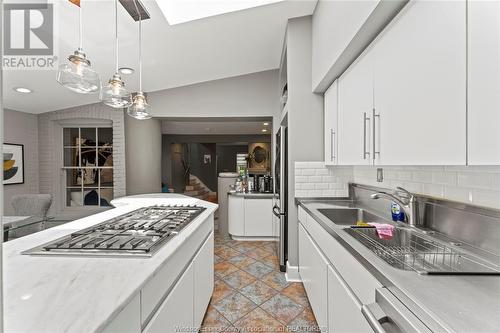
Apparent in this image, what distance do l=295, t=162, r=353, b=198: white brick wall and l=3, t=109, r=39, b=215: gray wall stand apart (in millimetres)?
4226

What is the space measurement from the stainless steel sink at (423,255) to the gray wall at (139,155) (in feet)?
11.9

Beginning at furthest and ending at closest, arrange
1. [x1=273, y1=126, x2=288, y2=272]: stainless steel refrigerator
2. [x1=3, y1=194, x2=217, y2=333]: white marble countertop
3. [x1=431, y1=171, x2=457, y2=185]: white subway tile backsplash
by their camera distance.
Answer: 1. [x1=273, y1=126, x2=288, y2=272]: stainless steel refrigerator
2. [x1=431, y1=171, x2=457, y2=185]: white subway tile backsplash
3. [x1=3, y1=194, x2=217, y2=333]: white marble countertop

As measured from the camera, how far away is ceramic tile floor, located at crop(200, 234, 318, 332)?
1948 mm

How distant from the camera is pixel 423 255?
1.26 meters

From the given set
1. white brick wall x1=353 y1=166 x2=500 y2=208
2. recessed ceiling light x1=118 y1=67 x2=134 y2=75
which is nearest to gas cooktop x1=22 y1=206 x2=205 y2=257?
white brick wall x1=353 y1=166 x2=500 y2=208

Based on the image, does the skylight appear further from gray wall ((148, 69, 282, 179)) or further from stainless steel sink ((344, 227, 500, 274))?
stainless steel sink ((344, 227, 500, 274))

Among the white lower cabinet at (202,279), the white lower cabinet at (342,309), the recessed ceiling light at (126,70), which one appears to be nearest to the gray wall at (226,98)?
the recessed ceiling light at (126,70)

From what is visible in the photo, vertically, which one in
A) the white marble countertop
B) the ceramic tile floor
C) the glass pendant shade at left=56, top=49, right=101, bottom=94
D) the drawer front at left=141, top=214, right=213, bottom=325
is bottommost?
the ceramic tile floor

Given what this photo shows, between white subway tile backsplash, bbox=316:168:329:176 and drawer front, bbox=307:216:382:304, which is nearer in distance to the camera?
drawer front, bbox=307:216:382:304

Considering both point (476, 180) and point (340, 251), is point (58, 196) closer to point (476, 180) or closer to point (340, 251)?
point (340, 251)

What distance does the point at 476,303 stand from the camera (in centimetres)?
72

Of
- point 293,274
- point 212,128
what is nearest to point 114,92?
point 293,274

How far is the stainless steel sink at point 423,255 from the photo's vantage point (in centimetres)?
102

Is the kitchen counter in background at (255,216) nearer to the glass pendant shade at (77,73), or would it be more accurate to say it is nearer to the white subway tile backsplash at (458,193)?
the white subway tile backsplash at (458,193)
